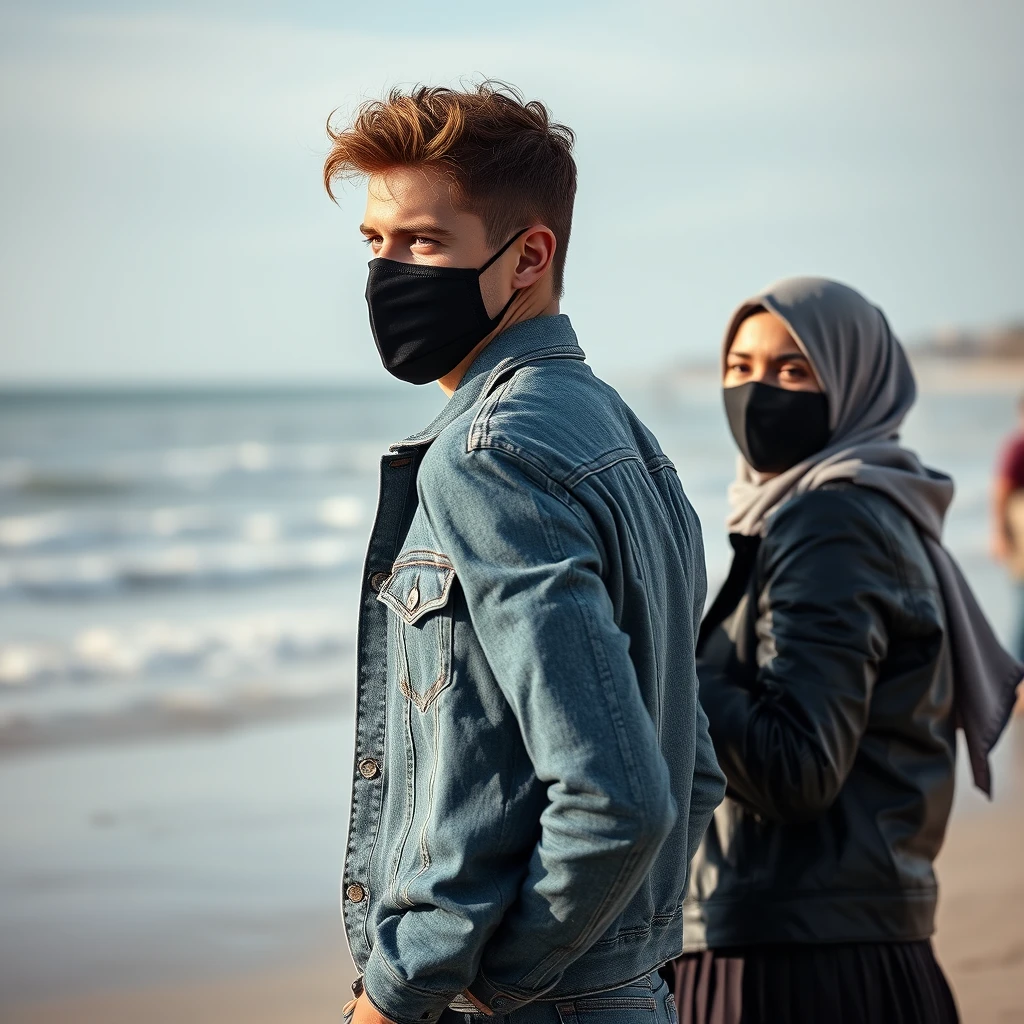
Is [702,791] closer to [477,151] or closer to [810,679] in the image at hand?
[810,679]

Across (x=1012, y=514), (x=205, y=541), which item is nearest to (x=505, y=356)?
(x=1012, y=514)

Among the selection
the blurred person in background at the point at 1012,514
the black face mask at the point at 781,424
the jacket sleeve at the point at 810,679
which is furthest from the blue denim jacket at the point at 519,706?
the blurred person in background at the point at 1012,514

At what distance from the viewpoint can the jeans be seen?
1.53m

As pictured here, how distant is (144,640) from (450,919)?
8855 millimetres

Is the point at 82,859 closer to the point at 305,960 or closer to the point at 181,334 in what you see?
the point at 305,960

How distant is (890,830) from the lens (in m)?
2.33

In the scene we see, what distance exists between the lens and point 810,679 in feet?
7.38

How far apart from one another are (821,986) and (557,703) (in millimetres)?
1238

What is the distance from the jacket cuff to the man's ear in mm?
874

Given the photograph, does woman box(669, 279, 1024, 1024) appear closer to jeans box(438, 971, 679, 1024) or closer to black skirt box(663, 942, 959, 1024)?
black skirt box(663, 942, 959, 1024)

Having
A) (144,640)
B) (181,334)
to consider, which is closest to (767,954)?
(144,640)

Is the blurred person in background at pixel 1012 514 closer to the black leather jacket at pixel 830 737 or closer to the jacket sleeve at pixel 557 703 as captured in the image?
the black leather jacket at pixel 830 737

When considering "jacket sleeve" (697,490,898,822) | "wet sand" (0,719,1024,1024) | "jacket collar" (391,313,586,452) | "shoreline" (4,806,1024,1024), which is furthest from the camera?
"wet sand" (0,719,1024,1024)

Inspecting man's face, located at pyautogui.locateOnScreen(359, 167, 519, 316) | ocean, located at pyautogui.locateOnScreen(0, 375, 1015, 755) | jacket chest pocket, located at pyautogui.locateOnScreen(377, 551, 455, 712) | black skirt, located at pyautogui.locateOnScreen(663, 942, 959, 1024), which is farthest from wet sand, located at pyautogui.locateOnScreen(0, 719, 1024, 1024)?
man's face, located at pyautogui.locateOnScreen(359, 167, 519, 316)
